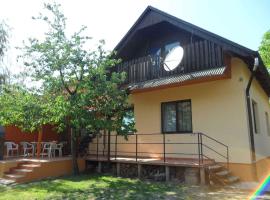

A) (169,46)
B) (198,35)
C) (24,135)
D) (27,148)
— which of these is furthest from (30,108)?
(198,35)

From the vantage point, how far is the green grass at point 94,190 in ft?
26.0

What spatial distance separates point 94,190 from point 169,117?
519cm

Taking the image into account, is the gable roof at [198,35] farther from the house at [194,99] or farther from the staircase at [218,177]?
the staircase at [218,177]

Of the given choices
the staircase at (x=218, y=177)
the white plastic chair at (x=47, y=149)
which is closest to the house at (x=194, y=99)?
the staircase at (x=218, y=177)

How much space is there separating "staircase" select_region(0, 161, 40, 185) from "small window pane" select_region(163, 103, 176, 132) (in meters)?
5.69

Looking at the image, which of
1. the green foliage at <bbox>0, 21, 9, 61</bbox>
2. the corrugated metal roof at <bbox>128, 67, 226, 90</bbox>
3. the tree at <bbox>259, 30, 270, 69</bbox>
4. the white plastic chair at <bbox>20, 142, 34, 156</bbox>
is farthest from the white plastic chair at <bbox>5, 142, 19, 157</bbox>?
the tree at <bbox>259, 30, 270, 69</bbox>

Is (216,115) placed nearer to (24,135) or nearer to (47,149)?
(47,149)

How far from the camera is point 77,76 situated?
11.1 m

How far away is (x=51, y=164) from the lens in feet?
38.3

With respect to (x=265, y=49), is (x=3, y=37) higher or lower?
lower

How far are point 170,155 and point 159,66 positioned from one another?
3946mm

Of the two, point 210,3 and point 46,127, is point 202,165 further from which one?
point 46,127

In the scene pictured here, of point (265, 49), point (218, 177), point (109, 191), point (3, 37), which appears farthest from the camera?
point (265, 49)

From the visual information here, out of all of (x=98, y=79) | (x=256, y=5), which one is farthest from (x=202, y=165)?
(x=256, y=5)
